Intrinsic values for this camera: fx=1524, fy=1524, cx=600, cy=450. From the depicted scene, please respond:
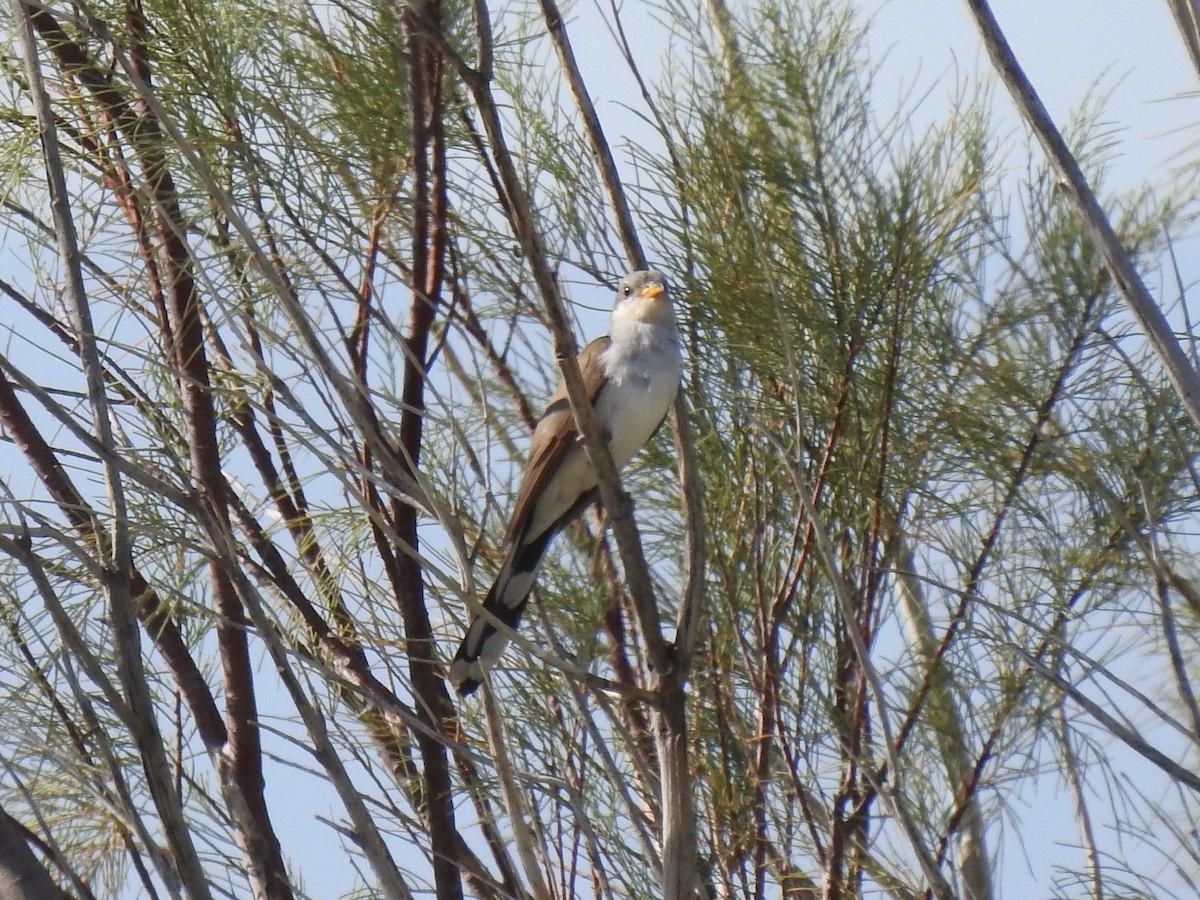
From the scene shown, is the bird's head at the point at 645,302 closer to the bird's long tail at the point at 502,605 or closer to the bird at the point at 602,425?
the bird at the point at 602,425

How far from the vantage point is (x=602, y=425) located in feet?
7.87

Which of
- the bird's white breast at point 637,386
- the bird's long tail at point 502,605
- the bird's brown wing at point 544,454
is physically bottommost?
the bird's long tail at point 502,605

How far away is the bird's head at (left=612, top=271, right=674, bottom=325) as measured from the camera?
7.80ft

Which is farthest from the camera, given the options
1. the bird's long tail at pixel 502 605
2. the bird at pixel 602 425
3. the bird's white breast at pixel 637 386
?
the bird's white breast at pixel 637 386

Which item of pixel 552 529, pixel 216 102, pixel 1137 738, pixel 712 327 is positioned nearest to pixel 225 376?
pixel 216 102

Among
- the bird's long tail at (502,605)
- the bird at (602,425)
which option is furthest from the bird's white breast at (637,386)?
the bird's long tail at (502,605)

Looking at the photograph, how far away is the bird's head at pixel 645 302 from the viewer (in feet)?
7.80

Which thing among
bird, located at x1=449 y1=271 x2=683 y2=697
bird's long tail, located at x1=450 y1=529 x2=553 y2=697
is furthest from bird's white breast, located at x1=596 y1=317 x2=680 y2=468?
bird's long tail, located at x1=450 y1=529 x2=553 y2=697

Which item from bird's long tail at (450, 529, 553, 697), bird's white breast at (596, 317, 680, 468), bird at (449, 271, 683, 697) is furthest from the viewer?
bird's white breast at (596, 317, 680, 468)

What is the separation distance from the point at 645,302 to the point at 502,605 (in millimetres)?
556

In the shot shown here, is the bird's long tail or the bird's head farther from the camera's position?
the bird's head

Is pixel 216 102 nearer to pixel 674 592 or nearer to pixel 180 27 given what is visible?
pixel 180 27

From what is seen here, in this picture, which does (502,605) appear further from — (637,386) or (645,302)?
(645,302)

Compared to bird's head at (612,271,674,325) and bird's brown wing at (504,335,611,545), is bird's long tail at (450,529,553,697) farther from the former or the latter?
bird's head at (612,271,674,325)
